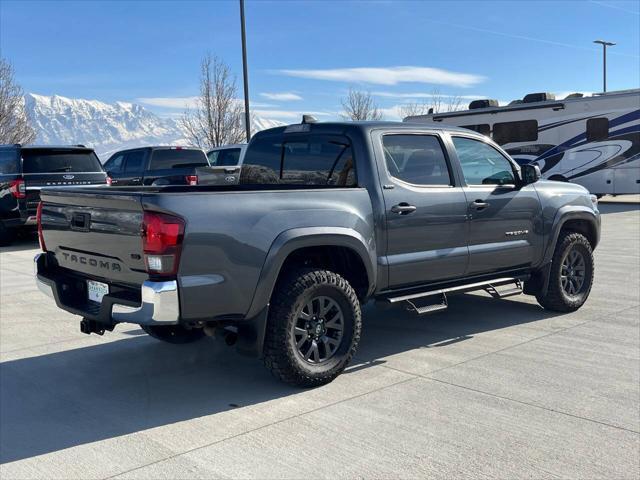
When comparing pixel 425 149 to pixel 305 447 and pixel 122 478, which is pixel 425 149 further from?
pixel 122 478

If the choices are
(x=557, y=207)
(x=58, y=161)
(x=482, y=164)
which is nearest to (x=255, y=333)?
(x=482, y=164)

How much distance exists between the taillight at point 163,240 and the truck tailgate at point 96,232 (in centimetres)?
10

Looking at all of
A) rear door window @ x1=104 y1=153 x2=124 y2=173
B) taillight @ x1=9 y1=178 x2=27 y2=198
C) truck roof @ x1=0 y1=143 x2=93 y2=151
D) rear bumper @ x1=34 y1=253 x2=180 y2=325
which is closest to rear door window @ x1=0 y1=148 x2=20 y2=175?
truck roof @ x1=0 y1=143 x2=93 y2=151

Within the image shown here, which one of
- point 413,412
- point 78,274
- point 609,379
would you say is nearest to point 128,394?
point 78,274

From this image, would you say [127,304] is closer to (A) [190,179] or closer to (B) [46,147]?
(B) [46,147]

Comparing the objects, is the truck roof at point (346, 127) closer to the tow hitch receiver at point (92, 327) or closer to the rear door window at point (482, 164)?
the rear door window at point (482, 164)

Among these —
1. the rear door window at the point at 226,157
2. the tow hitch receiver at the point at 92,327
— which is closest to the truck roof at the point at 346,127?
the tow hitch receiver at the point at 92,327

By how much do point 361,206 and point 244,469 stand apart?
2.17 m

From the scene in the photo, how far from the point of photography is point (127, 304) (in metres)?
4.12

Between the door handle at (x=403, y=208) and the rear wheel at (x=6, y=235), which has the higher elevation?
the door handle at (x=403, y=208)

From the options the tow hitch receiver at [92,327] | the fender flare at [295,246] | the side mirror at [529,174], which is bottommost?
the tow hitch receiver at [92,327]

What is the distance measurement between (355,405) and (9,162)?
34.5 feet

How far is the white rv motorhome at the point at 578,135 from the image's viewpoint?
18953 millimetres

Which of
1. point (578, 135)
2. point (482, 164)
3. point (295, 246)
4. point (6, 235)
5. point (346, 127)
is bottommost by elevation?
point (6, 235)
